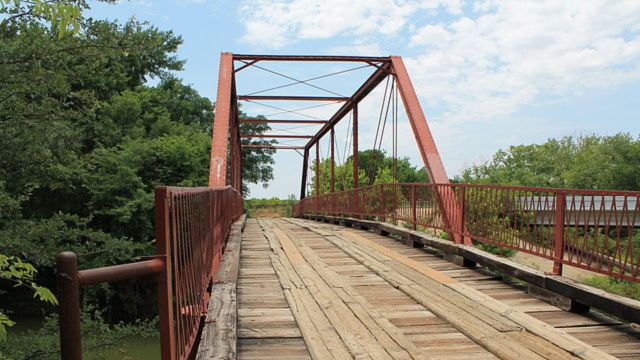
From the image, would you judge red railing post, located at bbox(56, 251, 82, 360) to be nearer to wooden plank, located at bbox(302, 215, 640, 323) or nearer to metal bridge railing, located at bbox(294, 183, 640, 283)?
wooden plank, located at bbox(302, 215, 640, 323)

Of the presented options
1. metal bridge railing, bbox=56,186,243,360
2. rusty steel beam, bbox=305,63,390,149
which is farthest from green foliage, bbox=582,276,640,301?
metal bridge railing, bbox=56,186,243,360

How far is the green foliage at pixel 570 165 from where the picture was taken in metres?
35.9

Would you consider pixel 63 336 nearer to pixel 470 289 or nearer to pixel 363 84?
pixel 470 289

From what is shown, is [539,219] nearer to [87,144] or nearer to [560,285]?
[560,285]

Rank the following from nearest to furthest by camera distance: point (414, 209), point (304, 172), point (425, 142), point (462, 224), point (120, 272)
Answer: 1. point (120, 272)
2. point (462, 224)
3. point (414, 209)
4. point (425, 142)
5. point (304, 172)

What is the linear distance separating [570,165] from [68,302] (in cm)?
5659

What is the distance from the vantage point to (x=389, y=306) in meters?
4.36

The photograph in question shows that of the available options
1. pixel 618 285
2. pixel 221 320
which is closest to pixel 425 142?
pixel 221 320

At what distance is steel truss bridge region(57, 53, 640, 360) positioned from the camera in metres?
2.68

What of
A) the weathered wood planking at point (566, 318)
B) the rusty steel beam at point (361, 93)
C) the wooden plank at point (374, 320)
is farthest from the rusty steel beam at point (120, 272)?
the rusty steel beam at point (361, 93)

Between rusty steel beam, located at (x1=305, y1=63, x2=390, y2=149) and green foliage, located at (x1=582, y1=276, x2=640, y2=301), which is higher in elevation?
rusty steel beam, located at (x1=305, y1=63, x2=390, y2=149)

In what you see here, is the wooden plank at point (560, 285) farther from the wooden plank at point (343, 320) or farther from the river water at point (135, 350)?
the river water at point (135, 350)

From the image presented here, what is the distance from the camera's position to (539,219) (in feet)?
18.6

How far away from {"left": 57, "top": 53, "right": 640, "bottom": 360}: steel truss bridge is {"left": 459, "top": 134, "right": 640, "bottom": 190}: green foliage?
3358 cm
